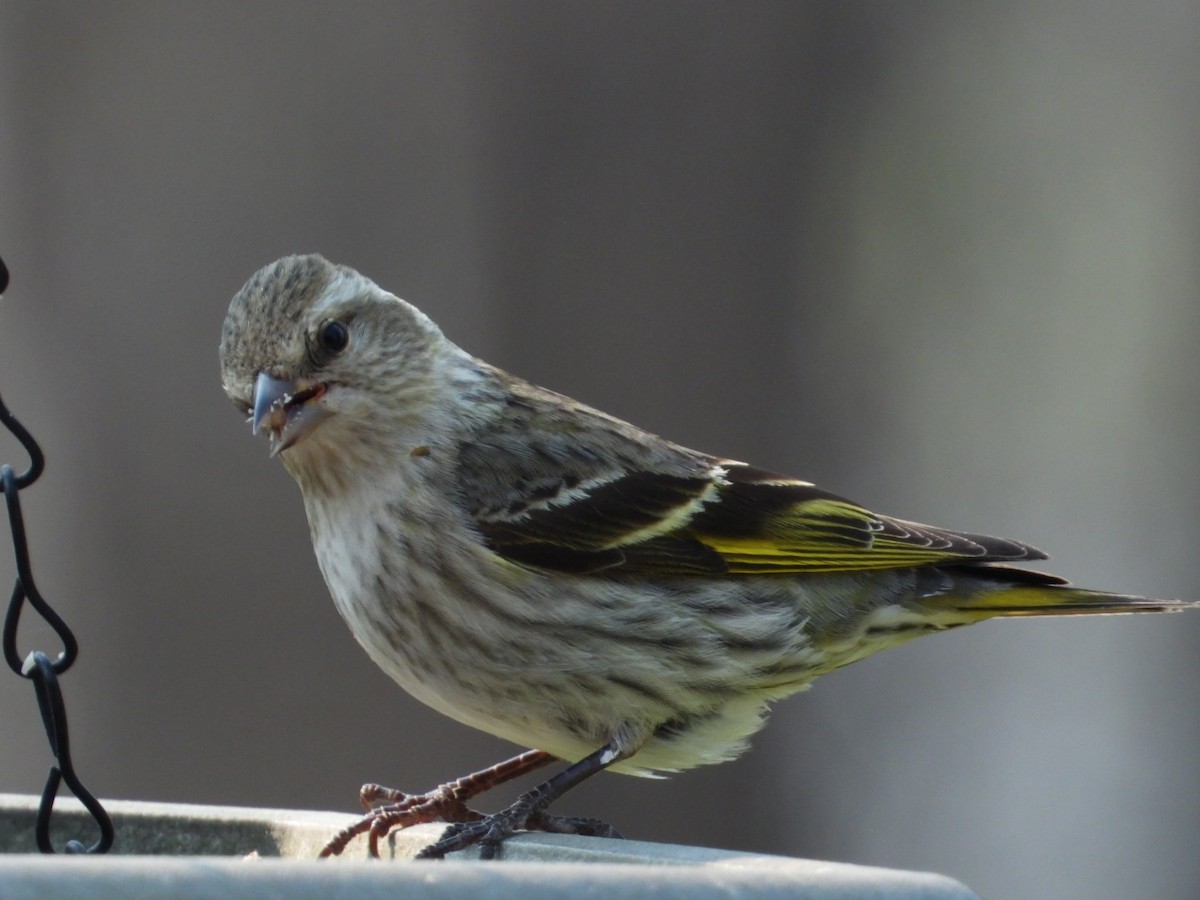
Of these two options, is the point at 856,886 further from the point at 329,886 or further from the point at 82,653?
the point at 82,653

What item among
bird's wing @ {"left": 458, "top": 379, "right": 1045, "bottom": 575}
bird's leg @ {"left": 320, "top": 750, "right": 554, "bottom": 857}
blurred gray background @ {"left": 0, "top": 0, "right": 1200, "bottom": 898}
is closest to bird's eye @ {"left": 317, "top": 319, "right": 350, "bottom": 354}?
bird's wing @ {"left": 458, "top": 379, "right": 1045, "bottom": 575}

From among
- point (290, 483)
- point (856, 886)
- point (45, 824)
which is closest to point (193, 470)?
point (290, 483)

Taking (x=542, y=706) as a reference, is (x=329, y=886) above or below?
above

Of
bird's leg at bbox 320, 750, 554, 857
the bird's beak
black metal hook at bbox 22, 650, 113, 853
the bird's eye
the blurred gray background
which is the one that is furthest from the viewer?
the blurred gray background

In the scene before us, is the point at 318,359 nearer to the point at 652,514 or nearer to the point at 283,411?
the point at 283,411

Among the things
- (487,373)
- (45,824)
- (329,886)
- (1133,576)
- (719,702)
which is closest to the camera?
(329,886)

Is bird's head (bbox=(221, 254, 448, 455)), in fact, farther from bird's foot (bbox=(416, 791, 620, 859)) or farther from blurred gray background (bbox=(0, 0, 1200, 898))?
blurred gray background (bbox=(0, 0, 1200, 898))
